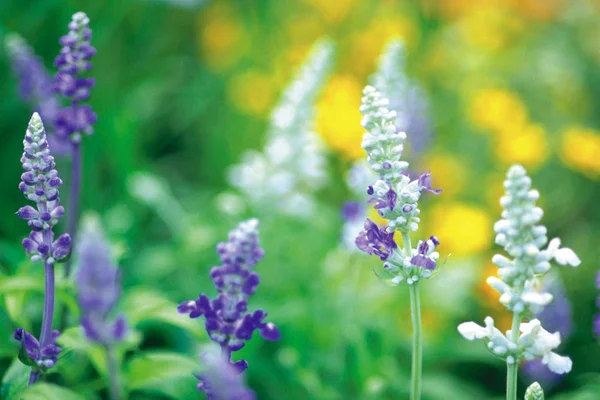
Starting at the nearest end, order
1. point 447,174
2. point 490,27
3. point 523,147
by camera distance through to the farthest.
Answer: point 523,147 → point 447,174 → point 490,27

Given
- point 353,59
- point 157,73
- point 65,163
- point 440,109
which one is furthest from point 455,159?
point 65,163

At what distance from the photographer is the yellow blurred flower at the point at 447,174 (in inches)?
210

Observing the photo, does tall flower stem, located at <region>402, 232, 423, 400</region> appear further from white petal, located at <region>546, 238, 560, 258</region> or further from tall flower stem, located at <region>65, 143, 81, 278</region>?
tall flower stem, located at <region>65, 143, 81, 278</region>

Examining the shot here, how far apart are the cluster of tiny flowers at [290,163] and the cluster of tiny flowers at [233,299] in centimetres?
205

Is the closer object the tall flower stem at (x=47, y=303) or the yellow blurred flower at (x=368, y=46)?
the tall flower stem at (x=47, y=303)

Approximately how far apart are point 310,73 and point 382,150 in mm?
1929

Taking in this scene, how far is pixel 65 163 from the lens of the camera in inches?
175

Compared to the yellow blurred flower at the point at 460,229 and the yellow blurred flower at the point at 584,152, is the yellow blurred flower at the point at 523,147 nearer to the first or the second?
the yellow blurred flower at the point at 584,152

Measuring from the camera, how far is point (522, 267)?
5.98 ft

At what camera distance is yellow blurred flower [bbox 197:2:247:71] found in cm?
650

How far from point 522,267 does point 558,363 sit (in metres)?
0.32

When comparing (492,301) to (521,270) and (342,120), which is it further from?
(521,270)

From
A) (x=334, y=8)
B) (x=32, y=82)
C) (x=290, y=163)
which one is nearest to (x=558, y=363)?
(x=290, y=163)

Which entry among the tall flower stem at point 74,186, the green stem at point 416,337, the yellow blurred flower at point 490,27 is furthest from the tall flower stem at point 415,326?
the yellow blurred flower at point 490,27
